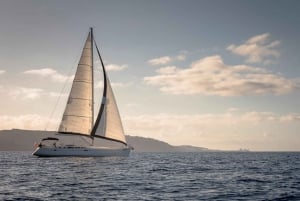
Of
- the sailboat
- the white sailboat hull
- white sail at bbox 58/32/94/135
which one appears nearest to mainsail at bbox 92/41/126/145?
the sailboat

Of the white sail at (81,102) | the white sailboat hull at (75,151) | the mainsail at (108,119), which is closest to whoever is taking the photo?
the white sailboat hull at (75,151)

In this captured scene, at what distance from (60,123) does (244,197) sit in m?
46.1

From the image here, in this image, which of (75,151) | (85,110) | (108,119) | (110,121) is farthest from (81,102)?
(75,151)

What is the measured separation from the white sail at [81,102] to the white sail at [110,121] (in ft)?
7.05

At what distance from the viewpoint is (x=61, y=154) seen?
6134 centimetres

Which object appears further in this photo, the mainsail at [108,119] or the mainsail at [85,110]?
the mainsail at [108,119]

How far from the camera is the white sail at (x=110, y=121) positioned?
6219 centimetres

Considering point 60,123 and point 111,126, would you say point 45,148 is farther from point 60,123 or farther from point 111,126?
point 111,126

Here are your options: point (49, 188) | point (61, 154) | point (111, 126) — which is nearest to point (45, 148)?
point (61, 154)

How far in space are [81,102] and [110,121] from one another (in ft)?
19.8

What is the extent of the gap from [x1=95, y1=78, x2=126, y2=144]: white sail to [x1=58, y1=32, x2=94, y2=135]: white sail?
2150 mm

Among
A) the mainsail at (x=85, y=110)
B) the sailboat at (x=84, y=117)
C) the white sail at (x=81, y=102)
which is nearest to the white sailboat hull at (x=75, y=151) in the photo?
the sailboat at (x=84, y=117)

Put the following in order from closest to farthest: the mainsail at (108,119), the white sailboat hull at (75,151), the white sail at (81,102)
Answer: the white sailboat hull at (75,151), the white sail at (81,102), the mainsail at (108,119)

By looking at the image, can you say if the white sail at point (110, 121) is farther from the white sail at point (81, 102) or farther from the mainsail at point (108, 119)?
the white sail at point (81, 102)
